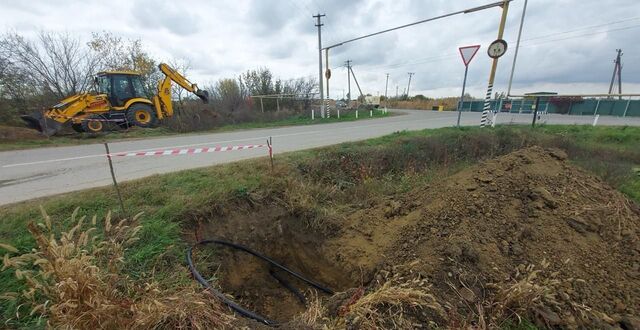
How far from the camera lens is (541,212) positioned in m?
3.76

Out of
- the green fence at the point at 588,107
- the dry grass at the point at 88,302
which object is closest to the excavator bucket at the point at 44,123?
the dry grass at the point at 88,302

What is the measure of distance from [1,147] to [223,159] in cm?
Answer: 832

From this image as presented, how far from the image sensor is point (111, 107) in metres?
13.0

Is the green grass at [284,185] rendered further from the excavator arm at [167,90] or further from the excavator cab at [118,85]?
the excavator cab at [118,85]

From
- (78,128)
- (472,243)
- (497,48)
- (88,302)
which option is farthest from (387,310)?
(78,128)

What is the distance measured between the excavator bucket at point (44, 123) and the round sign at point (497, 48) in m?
16.9

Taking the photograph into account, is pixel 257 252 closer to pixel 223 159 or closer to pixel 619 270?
pixel 223 159

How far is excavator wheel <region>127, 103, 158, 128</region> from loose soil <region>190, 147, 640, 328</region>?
1195 cm

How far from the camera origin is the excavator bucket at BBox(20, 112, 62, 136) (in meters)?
11.2

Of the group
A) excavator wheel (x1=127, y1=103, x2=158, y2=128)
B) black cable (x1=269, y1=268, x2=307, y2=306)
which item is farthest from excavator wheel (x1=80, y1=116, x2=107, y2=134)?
black cable (x1=269, y1=268, x2=307, y2=306)

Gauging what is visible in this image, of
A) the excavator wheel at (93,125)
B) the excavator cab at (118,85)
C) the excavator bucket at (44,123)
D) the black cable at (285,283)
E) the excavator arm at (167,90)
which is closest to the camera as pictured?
the black cable at (285,283)

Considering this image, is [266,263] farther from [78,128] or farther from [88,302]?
[78,128]

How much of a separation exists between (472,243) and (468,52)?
9.24 metres

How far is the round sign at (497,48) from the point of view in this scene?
10164mm
